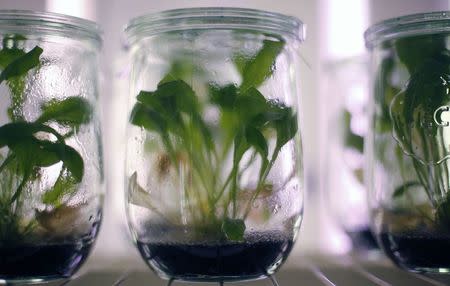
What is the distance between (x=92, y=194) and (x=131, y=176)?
0.05 m

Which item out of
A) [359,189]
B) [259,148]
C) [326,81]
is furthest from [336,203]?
[259,148]

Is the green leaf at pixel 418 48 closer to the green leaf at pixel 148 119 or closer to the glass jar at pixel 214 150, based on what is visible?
the glass jar at pixel 214 150

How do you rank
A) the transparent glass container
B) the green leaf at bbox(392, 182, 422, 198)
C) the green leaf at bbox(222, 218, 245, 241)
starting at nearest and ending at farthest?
the green leaf at bbox(222, 218, 245, 241), the green leaf at bbox(392, 182, 422, 198), the transparent glass container

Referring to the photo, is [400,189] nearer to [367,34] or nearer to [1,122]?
[367,34]

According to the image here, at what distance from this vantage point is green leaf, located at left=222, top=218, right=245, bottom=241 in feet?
1.77

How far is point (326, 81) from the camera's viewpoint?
1.08m

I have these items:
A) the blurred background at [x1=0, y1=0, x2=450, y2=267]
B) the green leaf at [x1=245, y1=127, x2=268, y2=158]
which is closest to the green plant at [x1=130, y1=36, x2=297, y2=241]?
the green leaf at [x1=245, y1=127, x2=268, y2=158]

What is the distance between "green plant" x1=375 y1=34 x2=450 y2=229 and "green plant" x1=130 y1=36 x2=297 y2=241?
15 cm

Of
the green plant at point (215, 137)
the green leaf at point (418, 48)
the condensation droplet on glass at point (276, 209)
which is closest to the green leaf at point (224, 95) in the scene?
the green plant at point (215, 137)

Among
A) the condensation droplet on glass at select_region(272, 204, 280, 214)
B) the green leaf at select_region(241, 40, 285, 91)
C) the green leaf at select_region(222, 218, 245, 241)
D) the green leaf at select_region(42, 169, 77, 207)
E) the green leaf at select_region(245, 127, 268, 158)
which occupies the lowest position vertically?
the green leaf at select_region(222, 218, 245, 241)

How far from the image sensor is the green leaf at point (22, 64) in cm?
58

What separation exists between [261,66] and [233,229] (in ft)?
0.55

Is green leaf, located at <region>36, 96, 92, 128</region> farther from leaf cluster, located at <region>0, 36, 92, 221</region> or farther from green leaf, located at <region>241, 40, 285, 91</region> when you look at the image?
green leaf, located at <region>241, 40, 285, 91</region>

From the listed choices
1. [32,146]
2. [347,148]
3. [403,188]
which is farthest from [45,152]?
[347,148]
